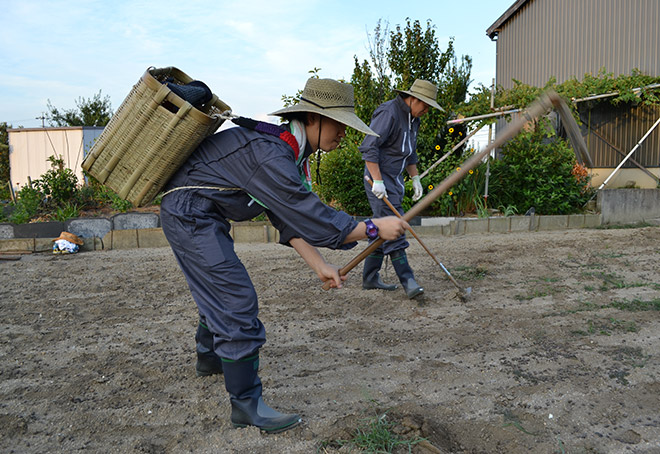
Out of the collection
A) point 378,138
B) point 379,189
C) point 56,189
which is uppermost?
point 378,138

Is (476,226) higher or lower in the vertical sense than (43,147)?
lower

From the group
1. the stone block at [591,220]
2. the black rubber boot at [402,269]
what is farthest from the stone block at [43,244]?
the stone block at [591,220]

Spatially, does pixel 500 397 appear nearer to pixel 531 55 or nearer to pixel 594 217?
pixel 594 217

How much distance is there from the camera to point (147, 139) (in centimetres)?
226

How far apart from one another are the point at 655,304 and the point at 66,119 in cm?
2310

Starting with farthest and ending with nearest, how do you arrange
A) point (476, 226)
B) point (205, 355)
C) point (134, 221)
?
point (476, 226) < point (134, 221) < point (205, 355)

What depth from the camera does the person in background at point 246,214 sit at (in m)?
2.23

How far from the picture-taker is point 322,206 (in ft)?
7.33

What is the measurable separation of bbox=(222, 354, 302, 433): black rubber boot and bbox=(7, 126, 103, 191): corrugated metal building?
10560 mm

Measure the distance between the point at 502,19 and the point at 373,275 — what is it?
11.2 m

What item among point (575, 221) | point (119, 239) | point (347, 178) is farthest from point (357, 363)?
point (575, 221)

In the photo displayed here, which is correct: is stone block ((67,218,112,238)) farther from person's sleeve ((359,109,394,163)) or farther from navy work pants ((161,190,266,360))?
navy work pants ((161,190,266,360))

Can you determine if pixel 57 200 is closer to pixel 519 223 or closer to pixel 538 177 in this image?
pixel 519 223

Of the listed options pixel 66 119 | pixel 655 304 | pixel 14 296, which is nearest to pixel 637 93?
pixel 655 304
